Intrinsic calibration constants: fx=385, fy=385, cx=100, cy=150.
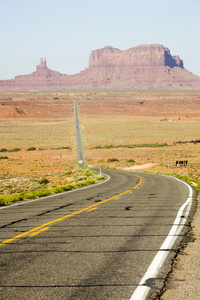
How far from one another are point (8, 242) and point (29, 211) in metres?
4.50

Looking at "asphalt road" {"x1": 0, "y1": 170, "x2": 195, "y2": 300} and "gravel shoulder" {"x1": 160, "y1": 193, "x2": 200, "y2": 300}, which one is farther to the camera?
"asphalt road" {"x1": 0, "y1": 170, "x2": 195, "y2": 300}

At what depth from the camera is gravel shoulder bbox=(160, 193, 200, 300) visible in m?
5.30

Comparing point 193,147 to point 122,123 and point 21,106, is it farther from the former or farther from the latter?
point 21,106

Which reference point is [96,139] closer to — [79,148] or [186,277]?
[79,148]

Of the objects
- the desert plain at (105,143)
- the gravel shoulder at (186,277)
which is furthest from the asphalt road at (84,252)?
the desert plain at (105,143)

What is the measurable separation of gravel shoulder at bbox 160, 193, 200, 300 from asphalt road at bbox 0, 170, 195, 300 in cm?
17

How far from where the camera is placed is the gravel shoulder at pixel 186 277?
17.4 ft

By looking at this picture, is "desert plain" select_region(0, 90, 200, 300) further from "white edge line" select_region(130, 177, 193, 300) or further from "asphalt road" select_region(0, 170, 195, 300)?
"asphalt road" select_region(0, 170, 195, 300)

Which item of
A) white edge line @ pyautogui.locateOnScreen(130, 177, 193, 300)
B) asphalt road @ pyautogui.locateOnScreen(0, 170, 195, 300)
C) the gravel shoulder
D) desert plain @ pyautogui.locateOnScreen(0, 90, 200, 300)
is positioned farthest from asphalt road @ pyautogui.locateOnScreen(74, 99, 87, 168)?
the gravel shoulder

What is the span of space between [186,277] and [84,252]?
2.06 meters

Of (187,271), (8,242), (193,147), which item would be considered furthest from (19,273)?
(193,147)

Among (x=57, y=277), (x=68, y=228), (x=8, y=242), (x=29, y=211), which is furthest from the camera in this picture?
(x=29, y=211)

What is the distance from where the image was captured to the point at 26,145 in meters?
87.2

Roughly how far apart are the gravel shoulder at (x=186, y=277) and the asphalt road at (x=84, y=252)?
0.55 feet
